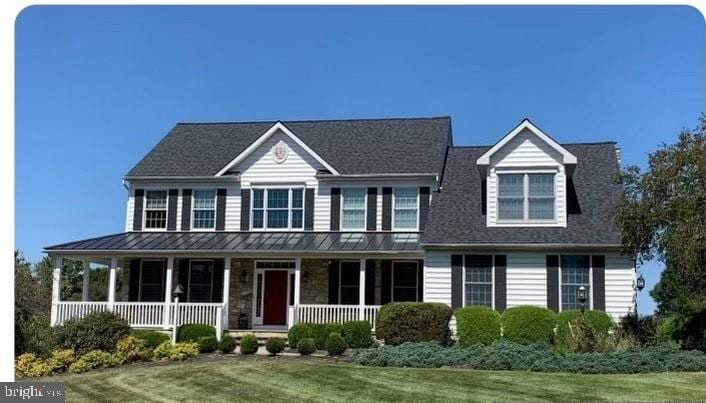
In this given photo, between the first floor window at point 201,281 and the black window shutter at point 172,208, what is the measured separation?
167 cm

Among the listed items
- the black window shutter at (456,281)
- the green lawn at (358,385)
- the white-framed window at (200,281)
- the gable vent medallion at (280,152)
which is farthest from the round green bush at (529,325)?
the white-framed window at (200,281)

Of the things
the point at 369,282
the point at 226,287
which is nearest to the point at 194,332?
the point at 226,287

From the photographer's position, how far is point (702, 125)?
16.8 m

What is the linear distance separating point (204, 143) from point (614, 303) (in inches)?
626

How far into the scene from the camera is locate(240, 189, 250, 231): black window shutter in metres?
25.8

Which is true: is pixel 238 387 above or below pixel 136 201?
below

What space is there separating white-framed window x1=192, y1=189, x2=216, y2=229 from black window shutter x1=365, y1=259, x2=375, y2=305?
18.8ft

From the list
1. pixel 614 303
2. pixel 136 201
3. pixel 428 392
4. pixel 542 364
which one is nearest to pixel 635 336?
pixel 614 303

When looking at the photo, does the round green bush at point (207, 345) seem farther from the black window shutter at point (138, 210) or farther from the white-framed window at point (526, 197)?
the white-framed window at point (526, 197)

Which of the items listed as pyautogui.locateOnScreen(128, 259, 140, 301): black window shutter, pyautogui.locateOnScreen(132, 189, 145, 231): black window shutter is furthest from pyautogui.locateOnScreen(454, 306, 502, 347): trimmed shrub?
pyautogui.locateOnScreen(132, 189, 145, 231): black window shutter

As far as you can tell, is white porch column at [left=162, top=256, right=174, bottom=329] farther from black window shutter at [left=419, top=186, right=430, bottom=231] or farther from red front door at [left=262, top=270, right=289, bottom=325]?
black window shutter at [left=419, top=186, right=430, bottom=231]

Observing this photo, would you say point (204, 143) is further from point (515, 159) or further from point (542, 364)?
point (542, 364)

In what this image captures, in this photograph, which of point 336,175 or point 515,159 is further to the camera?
point 336,175

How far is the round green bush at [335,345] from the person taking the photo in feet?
63.4
